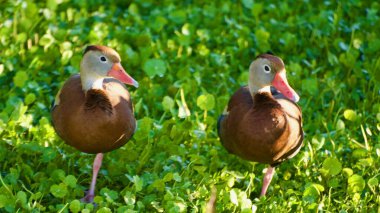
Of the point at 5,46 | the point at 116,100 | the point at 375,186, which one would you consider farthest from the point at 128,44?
the point at 375,186

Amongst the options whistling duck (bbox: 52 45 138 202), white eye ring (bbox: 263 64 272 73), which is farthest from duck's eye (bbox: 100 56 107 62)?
white eye ring (bbox: 263 64 272 73)

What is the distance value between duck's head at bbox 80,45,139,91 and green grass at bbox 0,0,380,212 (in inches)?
20.6

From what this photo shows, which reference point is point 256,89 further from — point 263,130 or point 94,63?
point 94,63

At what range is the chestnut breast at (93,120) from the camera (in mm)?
4398

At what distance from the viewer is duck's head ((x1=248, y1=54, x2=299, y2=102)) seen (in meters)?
4.61

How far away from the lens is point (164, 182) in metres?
4.63

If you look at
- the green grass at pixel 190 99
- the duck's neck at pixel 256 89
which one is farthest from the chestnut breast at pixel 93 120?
the duck's neck at pixel 256 89

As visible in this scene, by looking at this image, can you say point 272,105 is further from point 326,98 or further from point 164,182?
point 326,98

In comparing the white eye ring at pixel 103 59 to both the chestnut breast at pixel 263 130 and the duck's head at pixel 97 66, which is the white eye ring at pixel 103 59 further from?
the chestnut breast at pixel 263 130

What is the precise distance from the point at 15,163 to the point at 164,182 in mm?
953

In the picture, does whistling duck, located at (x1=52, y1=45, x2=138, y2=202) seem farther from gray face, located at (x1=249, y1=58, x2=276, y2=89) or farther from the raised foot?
gray face, located at (x1=249, y1=58, x2=276, y2=89)

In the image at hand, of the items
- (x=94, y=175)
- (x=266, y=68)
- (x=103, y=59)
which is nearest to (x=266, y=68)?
(x=266, y=68)

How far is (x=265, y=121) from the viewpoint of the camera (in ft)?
14.7

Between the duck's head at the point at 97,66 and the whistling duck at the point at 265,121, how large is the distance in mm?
759
